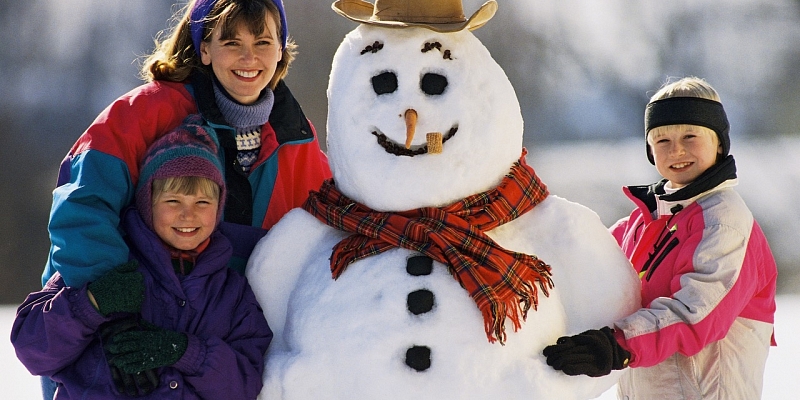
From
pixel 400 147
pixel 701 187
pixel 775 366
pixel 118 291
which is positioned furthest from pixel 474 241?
pixel 775 366

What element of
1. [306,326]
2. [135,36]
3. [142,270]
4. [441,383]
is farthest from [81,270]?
[135,36]

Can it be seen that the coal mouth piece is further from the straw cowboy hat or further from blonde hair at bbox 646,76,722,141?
blonde hair at bbox 646,76,722,141

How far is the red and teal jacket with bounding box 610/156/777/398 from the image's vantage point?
5.85 feet

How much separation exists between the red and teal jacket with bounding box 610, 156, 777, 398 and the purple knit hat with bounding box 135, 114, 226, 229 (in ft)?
3.00

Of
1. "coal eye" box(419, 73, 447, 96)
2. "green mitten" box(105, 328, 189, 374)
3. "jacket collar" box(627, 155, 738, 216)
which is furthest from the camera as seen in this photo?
"jacket collar" box(627, 155, 738, 216)

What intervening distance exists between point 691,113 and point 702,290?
41cm

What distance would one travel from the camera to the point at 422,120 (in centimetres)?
172

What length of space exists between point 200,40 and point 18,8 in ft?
12.3

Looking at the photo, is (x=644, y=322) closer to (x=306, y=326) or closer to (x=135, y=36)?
(x=306, y=326)

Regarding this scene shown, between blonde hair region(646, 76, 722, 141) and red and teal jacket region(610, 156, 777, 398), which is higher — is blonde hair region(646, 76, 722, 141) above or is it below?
above

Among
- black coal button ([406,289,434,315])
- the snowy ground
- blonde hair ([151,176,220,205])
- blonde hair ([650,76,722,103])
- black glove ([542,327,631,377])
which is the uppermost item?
blonde hair ([650,76,722,103])

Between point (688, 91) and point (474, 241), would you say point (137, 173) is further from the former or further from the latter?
point (688, 91)

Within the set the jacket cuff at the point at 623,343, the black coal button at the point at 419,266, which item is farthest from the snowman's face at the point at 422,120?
the jacket cuff at the point at 623,343

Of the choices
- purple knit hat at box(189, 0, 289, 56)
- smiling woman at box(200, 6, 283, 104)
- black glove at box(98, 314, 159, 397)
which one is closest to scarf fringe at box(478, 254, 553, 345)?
black glove at box(98, 314, 159, 397)
